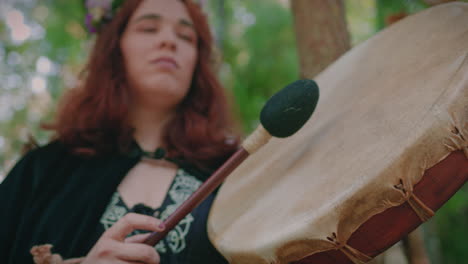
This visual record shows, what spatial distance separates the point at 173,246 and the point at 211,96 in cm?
86

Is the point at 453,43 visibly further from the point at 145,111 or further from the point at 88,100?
the point at 88,100

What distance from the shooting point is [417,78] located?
2.42ft

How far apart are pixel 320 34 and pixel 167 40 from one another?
2.05 feet

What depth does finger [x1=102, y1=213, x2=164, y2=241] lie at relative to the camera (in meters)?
0.85

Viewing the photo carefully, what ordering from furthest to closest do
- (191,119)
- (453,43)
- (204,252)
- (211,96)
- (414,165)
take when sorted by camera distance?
1. (211,96)
2. (191,119)
3. (204,252)
4. (453,43)
5. (414,165)

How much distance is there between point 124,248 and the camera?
83cm

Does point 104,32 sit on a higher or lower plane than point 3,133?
higher

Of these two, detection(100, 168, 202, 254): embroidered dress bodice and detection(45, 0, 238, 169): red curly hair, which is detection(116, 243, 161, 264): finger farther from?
detection(45, 0, 238, 169): red curly hair

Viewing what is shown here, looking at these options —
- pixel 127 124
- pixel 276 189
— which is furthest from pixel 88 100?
pixel 276 189

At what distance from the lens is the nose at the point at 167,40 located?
1423 mm

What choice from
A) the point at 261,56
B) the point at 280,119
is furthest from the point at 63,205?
the point at 261,56

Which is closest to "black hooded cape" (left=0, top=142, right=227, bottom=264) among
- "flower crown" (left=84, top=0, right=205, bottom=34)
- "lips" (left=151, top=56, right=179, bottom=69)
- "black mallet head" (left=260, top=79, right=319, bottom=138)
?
"lips" (left=151, top=56, right=179, bottom=69)

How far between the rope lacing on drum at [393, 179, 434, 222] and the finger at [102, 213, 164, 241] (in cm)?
55

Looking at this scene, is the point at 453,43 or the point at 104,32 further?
the point at 104,32
